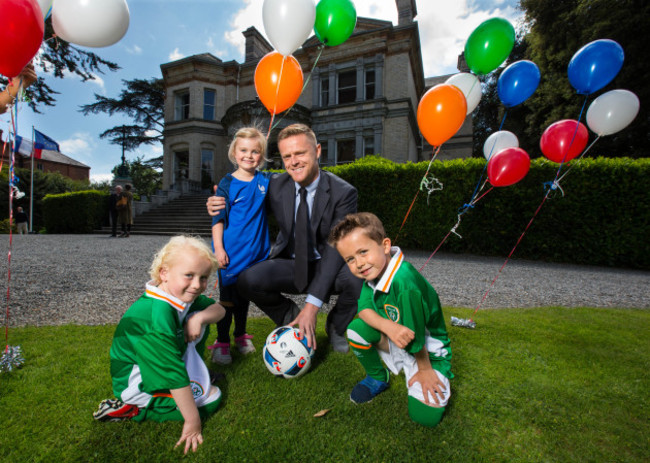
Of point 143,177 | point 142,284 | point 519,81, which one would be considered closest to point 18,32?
point 142,284

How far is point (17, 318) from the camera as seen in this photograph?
3459 millimetres

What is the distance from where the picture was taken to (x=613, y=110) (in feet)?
12.1

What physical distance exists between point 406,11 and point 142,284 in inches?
727

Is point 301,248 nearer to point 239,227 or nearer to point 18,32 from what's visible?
point 239,227

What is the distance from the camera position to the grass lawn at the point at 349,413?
1.58 m

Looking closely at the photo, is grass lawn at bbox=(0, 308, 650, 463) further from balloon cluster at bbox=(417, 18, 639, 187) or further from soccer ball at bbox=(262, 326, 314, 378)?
balloon cluster at bbox=(417, 18, 639, 187)

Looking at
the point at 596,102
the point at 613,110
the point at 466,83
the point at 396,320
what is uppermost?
the point at 466,83

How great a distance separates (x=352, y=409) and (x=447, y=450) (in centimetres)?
56

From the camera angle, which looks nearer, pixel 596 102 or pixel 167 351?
pixel 167 351

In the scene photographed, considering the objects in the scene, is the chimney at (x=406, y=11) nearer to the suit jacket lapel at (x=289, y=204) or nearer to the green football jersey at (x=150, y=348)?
the suit jacket lapel at (x=289, y=204)

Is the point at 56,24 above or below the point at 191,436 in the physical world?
above

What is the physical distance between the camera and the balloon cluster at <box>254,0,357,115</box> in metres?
2.89

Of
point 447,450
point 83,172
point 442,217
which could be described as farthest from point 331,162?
point 83,172

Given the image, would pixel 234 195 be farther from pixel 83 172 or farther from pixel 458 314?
pixel 83 172
